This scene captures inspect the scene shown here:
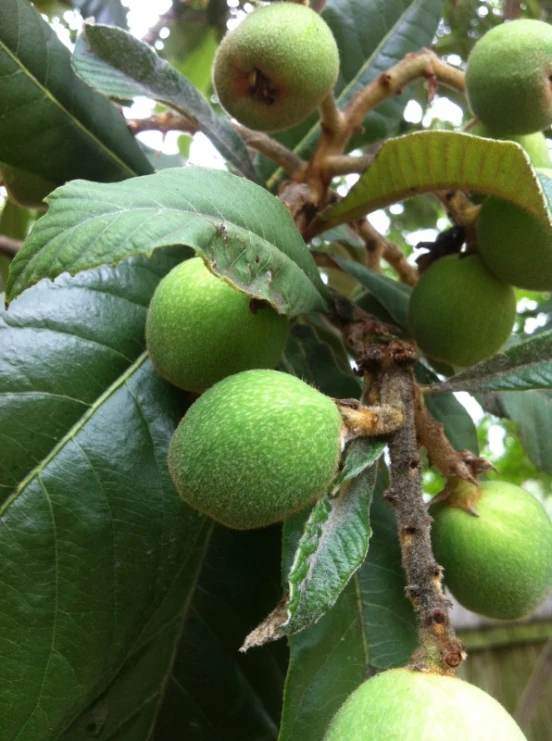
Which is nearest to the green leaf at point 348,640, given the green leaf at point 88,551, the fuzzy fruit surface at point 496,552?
the fuzzy fruit surface at point 496,552

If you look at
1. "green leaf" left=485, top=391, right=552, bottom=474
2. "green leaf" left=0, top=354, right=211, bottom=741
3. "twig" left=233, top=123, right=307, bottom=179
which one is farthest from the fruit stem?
"green leaf" left=485, top=391, right=552, bottom=474

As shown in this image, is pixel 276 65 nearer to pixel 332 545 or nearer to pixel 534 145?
pixel 534 145

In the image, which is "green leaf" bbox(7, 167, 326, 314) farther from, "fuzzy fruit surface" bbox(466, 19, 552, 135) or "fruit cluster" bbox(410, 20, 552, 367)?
"fuzzy fruit surface" bbox(466, 19, 552, 135)

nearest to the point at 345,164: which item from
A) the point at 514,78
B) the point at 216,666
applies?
the point at 514,78

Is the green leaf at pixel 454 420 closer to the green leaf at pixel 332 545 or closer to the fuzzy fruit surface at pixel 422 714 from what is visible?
the green leaf at pixel 332 545

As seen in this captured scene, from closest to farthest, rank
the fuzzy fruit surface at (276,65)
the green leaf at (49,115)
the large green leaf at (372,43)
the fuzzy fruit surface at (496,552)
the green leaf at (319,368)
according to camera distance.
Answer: the fuzzy fruit surface at (496,552)
the fuzzy fruit surface at (276,65)
the green leaf at (49,115)
the green leaf at (319,368)
the large green leaf at (372,43)

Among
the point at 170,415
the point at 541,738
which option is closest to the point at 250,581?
the point at 170,415

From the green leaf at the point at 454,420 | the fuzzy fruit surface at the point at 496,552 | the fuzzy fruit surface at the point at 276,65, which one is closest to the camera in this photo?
the fuzzy fruit surface at the point at 496,552
